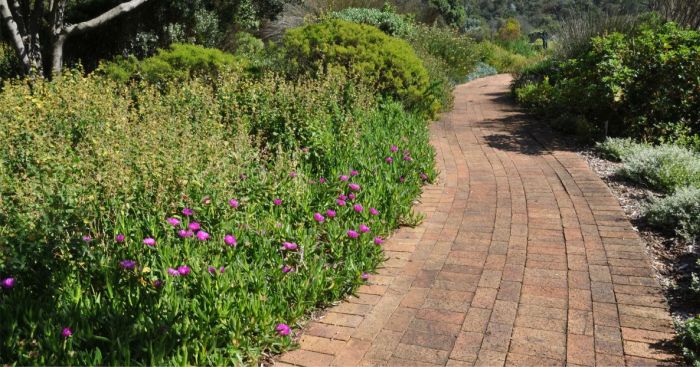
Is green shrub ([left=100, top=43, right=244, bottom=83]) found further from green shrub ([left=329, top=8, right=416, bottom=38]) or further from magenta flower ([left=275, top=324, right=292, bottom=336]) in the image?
magenta flower ([left=275, top=324, right=292, bottom=336])

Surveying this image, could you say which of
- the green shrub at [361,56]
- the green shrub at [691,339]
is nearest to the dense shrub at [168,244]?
the green shrub at [691,339]

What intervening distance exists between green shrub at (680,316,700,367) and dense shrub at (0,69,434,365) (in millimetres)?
1818

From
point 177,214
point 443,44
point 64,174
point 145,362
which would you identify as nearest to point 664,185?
point 177,214

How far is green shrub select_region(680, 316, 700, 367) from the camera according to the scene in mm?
2582

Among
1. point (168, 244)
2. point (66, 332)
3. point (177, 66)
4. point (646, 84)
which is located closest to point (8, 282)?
point (66, 332)

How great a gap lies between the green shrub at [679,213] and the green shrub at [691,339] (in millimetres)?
1343

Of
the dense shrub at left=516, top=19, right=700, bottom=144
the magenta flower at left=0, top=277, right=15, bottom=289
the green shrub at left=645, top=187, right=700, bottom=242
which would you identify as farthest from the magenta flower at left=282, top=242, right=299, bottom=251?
the dense shrub at left=516, top=19, right=700, bottom=144

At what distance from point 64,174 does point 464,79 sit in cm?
1273

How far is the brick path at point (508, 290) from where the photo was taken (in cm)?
273

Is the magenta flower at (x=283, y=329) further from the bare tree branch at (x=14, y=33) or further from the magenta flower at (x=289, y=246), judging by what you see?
the bare tree branch at (x=14, y=33)

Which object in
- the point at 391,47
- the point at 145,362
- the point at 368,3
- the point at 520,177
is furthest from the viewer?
the point at 368,3

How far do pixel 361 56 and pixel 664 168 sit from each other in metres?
4.21

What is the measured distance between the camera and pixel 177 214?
11.5 feet

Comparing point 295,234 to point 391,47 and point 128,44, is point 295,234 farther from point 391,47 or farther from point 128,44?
point 128,44
